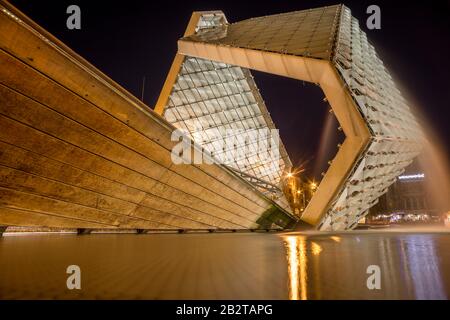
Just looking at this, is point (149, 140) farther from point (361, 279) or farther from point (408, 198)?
point (408, 198)

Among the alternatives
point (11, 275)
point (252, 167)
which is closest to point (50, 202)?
point (11, 275)

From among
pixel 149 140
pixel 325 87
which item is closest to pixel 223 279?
pixel 149 140

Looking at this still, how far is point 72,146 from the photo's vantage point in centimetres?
451

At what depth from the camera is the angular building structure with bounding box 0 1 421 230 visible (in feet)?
12.6

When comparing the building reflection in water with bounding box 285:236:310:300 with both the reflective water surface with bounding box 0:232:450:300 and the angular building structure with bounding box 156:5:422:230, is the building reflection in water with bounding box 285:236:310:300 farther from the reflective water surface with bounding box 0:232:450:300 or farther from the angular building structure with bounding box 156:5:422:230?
the angular building structure with bounding box 156:5:422:230

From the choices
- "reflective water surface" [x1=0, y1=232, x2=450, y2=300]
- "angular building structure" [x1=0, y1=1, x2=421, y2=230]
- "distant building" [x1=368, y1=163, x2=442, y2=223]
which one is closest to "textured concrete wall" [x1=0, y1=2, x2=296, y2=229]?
"angular building structure" [x1=0, y1=1, x2=421, y2=230]

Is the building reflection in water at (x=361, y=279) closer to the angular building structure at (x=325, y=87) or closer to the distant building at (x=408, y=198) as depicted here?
the angular building structure at (x=325, y=87)

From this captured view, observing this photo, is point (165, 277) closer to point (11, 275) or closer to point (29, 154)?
point (11, 275)

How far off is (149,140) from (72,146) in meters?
1.49

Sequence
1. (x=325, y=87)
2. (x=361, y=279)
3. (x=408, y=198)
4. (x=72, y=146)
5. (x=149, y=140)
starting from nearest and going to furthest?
(x=361, y=279)
(x=72, y=146)
(x=149, y=140)
(x=325, y=87)
(x=408, y=198)

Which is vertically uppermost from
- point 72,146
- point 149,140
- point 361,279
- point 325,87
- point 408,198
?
point 325,87

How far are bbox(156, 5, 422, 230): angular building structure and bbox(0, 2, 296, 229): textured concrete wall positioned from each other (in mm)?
5631
